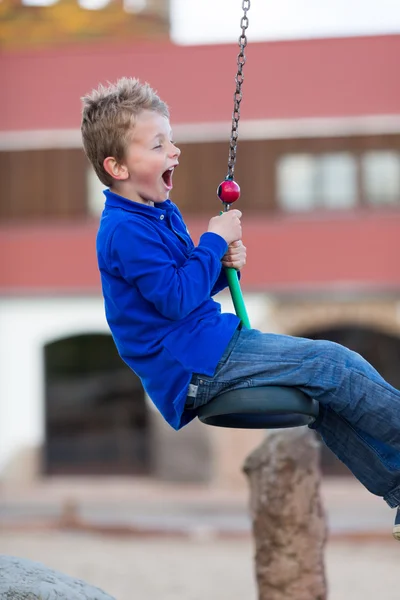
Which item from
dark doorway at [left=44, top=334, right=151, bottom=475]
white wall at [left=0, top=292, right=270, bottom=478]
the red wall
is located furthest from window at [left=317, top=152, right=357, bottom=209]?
dark doorway at [left=44, top=334, right=151, bottom=475]

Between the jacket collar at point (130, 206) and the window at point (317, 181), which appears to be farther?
the window at point (317, 181)

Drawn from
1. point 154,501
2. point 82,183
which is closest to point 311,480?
point 154,501

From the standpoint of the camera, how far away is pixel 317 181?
15.7m

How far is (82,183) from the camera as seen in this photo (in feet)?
53.4

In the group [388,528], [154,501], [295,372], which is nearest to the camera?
[295,372]

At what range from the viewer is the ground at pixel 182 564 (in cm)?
1084

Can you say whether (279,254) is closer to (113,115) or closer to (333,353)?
(333,353)

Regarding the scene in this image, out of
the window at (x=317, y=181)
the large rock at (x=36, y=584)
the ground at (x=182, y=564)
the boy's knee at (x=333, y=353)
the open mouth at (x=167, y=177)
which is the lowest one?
the ground at (x=182, y=564)

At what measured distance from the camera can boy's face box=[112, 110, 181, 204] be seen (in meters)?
3.34

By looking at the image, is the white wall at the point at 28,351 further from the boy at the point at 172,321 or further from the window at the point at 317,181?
the boy at the point at 172,321

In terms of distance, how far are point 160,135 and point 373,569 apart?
368 inches

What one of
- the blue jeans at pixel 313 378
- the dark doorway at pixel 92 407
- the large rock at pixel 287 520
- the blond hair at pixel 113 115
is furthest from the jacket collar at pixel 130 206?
the dark doorway at pixel 92 407

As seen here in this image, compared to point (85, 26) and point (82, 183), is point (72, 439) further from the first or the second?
point (85, 26)

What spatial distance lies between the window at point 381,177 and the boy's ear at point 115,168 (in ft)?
41.2
